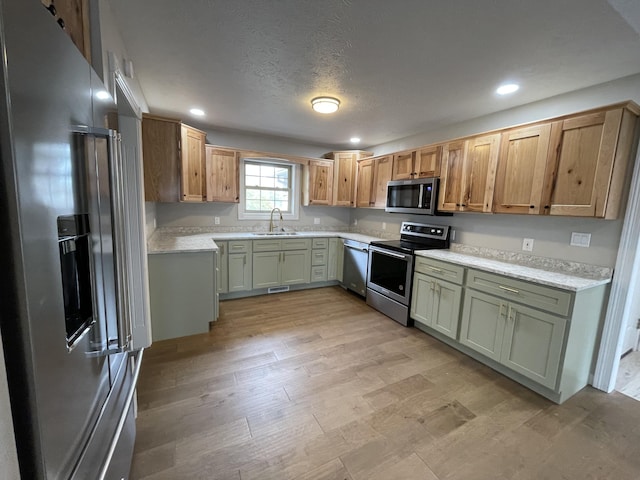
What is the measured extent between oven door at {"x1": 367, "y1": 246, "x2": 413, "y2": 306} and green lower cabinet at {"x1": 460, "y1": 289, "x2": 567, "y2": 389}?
709mm

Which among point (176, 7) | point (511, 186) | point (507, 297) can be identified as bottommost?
point (507, 297)

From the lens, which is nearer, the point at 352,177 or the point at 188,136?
the point at 188,136

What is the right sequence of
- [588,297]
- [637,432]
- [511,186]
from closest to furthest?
[637,432] → [588,297] → [511,186]

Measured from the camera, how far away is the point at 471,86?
7.54 ft

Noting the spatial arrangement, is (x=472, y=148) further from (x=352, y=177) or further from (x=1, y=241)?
(x=1, y=241)

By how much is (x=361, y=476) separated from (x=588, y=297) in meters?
2.03

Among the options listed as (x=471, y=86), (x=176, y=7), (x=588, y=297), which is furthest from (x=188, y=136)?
(x=588, y=297)

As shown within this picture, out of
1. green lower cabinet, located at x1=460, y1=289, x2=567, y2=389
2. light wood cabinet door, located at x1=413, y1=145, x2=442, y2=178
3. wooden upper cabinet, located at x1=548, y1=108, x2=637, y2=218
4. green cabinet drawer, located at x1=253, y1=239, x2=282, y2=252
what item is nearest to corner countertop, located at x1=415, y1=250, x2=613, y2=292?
green lower cabinet, located at x1=460, y1=289, x2=567, y2=389

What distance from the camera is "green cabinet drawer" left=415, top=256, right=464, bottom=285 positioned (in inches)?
103

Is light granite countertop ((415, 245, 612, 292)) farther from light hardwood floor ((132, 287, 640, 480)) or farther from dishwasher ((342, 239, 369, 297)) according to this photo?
dishwasher ((342, 239, 369, 297))

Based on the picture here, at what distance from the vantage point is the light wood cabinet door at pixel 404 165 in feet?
11.6

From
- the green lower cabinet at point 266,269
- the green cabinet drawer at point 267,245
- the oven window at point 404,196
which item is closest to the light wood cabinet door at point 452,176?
the oven window at point 404,196

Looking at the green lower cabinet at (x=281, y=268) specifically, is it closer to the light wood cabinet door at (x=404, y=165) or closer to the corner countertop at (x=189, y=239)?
the corner countertop at (x=189, y=239)

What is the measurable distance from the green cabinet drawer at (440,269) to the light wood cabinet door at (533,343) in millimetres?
507
